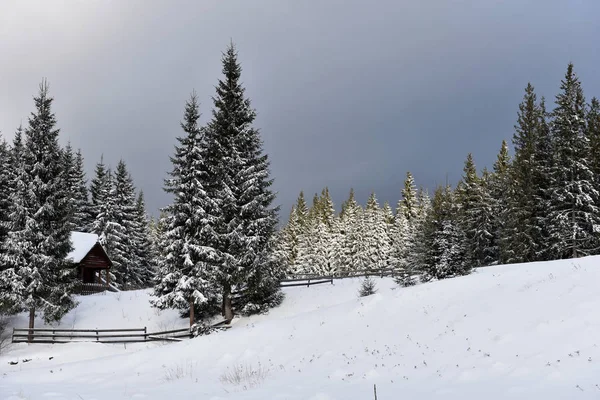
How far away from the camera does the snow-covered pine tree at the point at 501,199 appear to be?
36906mm

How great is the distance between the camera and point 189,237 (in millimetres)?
26078

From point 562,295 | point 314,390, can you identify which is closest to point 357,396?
point 314,390

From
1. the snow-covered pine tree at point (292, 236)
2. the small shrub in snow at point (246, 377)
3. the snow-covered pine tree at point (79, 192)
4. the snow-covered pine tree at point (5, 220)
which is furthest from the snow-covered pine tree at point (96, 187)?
the small shrub in snow at point (246, 377)

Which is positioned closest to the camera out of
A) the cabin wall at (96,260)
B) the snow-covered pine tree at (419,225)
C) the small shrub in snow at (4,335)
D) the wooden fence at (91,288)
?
the small shrub in snow at (4,335)

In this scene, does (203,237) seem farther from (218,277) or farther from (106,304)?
(106,304)

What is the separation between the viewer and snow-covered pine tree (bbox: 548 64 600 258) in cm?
3155

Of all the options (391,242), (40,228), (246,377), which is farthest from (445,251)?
(391,242)

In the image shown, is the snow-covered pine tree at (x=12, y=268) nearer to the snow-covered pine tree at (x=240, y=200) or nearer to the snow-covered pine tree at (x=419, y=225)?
the snow-covered pine tree at (x=240, y=200)

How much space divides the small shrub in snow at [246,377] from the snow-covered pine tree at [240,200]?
12149 millimetres

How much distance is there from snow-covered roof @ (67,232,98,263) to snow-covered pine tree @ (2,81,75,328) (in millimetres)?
11079

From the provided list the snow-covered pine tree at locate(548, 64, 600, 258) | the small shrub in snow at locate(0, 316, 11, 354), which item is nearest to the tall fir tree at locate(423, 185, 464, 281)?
the snow-covered pine tree at locate(548, 64, 600, 258)

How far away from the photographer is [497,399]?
25.5ft

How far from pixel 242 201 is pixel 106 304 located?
16829mm

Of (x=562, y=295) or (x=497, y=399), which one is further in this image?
(x=562, y=295)
